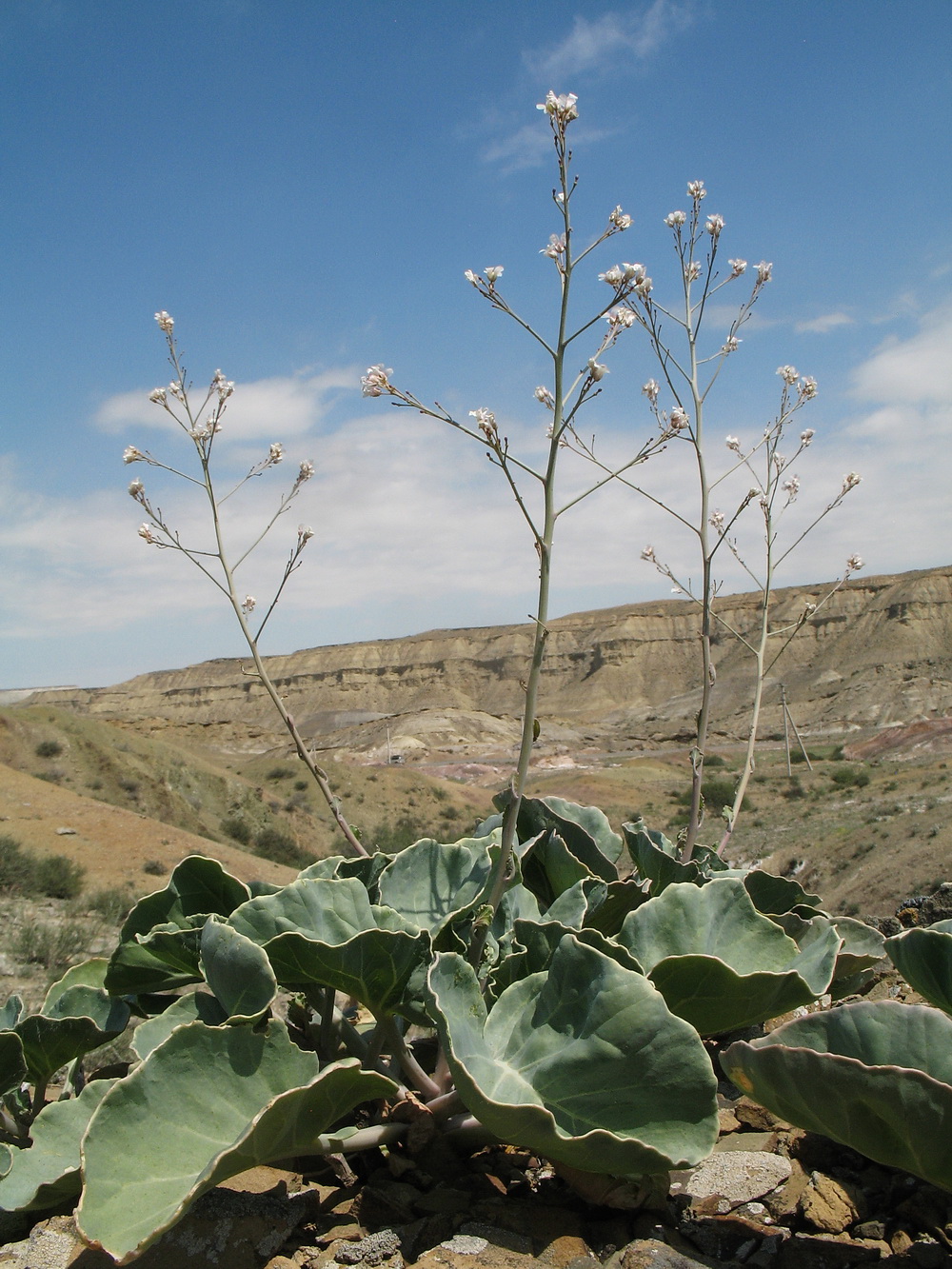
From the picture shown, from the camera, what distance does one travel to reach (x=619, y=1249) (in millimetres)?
1562

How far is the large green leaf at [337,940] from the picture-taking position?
5.80 ft

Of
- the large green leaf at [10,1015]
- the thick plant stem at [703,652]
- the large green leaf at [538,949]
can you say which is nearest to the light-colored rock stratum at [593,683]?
the thick plant stem at [703,652]

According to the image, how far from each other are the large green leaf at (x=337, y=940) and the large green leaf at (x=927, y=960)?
1.04m

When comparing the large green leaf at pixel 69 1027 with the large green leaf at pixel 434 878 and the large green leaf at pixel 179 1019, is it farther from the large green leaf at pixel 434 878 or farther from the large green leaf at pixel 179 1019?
the large green leaf at pixel 434 878

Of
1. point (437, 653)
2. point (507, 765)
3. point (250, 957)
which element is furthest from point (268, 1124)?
point (437, 653)

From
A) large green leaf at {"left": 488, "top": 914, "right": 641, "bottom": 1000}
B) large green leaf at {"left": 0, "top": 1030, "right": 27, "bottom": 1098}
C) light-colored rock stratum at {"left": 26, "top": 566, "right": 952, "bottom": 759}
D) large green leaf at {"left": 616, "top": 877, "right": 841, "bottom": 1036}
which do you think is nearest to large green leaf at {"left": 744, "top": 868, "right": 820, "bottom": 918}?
large green leaf at {"left": 616, "top": 877, "right": 841, "bottom": 1036}

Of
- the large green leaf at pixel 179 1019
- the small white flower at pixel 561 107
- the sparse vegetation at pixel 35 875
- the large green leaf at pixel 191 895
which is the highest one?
the small white flower at pixel 561 107

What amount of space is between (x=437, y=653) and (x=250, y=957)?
9514 cm

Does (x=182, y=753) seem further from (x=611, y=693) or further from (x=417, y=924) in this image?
(x=611, y=693)

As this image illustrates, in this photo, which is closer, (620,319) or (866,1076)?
(866,1076)

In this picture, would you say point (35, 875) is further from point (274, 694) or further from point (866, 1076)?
point (866, 1076)

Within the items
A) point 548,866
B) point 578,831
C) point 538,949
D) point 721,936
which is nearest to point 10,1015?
point 538,949

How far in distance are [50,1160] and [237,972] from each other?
0.56 meters

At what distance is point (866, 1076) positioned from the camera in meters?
1.33
